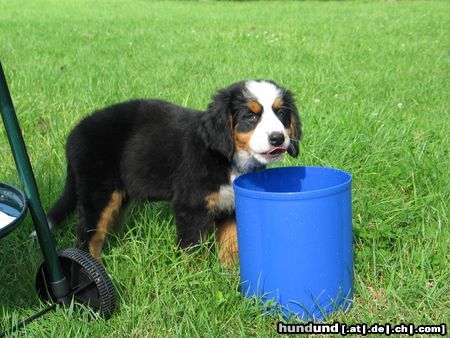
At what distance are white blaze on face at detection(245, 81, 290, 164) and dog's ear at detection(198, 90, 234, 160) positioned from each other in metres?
0.12

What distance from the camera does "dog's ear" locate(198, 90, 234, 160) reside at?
271 centimetres

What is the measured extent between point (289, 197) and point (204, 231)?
2.54 ft

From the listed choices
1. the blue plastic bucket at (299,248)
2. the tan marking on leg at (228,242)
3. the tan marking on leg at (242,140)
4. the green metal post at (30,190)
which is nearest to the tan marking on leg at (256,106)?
the tan marking on leg at (242,140)

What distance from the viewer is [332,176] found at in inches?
100.0

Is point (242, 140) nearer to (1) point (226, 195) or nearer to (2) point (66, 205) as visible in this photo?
(1) point (226, 195)

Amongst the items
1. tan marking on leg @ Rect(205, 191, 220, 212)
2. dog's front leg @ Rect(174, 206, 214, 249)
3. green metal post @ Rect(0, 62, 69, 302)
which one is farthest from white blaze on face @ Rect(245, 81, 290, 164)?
green metal post @ Rect(0, 62, 69, 302)

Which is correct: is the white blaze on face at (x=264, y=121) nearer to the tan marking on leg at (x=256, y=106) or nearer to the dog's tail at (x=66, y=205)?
the tan marking on leg at (x=256, y=106)

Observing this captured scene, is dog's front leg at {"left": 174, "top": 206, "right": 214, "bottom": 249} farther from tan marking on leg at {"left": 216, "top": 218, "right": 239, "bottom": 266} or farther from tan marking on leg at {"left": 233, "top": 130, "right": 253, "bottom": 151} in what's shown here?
tan marking on leg at {"left": 233, "top": 130, "right": 253, "bottom": 151}

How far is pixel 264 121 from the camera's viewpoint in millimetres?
2629

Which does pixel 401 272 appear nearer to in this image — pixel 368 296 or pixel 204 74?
pixel 368 296

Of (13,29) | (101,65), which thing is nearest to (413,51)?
(101,65)

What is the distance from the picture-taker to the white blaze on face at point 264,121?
8.41ft

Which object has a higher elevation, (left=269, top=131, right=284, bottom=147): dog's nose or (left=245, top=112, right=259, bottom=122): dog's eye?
(left=245, top=112, right=259, bottom=122): dog's eye

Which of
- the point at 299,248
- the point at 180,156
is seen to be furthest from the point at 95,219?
the point at 299,248
